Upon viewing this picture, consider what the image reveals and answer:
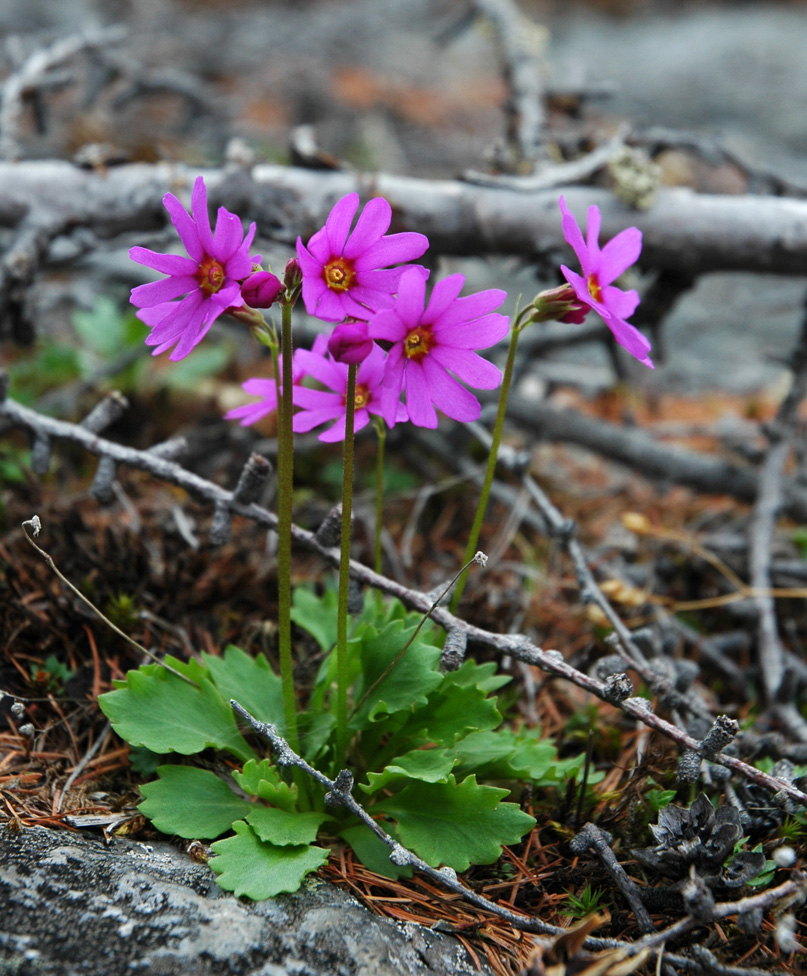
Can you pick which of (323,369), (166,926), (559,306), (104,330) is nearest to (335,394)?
(323,369)

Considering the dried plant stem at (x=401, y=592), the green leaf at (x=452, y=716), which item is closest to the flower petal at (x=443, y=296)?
the dried plant stem at (x=401, y=592)

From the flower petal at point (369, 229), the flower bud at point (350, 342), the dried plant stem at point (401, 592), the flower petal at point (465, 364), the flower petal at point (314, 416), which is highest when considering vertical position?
the flower petal at point (369, 229)

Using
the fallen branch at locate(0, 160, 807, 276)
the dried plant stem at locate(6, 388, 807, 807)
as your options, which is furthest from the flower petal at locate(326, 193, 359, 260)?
the fallen branch at locate(0, 160, 807, 276)

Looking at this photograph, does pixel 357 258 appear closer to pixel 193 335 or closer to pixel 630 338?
pixel 193 335

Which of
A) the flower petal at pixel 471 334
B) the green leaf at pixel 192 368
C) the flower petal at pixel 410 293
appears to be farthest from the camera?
the green leaf at pixel 192 368

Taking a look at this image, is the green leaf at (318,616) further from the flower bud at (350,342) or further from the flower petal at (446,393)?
the flower bud at (350,342)

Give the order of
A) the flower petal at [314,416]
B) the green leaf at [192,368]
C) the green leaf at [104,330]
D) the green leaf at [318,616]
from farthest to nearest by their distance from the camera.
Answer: the green leaf at [192,368]
the green leaf at [104,330]
the green leaf at [318,616]
the flower petal at [314,416]

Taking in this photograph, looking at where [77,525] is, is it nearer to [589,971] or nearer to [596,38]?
[589,971]
